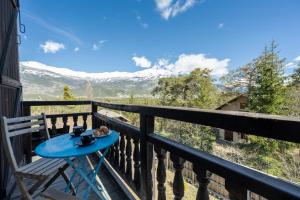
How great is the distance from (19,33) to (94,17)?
26.1m

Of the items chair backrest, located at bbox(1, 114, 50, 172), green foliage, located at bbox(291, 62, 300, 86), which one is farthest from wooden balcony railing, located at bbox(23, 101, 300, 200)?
green foliage, located at bbox(291, 62, 300, 86)

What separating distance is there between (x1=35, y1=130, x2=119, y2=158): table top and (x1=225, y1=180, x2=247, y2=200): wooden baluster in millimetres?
987

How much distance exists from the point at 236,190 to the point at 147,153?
845 millimetres

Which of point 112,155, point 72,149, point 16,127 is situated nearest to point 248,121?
point 72,149

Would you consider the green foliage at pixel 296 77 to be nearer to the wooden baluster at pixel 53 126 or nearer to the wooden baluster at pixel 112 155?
the wooden baluster at pixel 112 155

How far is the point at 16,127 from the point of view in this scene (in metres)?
1.82

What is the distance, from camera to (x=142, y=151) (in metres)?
1.54

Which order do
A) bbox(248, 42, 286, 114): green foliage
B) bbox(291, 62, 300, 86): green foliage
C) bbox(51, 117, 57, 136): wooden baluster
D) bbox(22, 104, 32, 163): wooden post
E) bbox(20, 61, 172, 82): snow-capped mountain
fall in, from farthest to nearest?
bbox(20, 61, 172, 82): snow-capped mountain < bbox(291, 62, 300, 86): green foliage < bbox(248, 42, 286, 114): green foliage < bbox(51, 117, 57, 136): wooden baluster < bbox(22, 104, 32, 163): wooden post

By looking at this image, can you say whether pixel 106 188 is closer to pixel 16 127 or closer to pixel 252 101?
pixel 16 127

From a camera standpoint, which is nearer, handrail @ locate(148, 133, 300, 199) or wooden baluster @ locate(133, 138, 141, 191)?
handrail @ locate(148, 133, 300, 199)

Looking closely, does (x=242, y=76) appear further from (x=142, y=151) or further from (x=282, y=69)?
(x=142, y=151)

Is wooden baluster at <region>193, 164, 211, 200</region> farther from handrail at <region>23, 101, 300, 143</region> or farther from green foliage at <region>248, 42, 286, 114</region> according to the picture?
green foliage at <region>248, 42, 286, 114</region>

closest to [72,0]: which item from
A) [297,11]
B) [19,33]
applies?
[19,33]

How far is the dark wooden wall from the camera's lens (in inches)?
85.8
